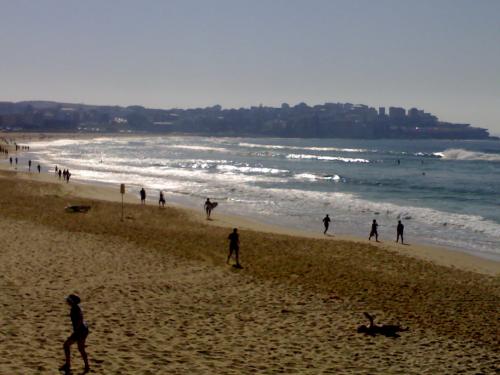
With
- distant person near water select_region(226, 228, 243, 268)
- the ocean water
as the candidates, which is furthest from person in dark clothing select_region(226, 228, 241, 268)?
the ocean water

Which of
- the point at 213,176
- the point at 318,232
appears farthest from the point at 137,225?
the point at 213,176

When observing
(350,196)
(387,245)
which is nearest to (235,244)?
(387,245)

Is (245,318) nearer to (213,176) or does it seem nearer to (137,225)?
(137,225)

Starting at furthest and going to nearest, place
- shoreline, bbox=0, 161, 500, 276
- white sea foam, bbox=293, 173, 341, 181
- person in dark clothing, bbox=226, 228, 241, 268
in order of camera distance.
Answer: white sea foam, bbox=293, 173, 341, 181 < shoreline, bbox=0, 161, 500, 276 < person in dark clothing, bbox=226, 228, 241, 268

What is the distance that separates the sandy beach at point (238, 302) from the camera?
9.41m

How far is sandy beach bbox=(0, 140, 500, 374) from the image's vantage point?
371 inches

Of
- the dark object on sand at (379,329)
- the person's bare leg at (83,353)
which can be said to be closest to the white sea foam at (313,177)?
the dark object on sand at (379,329)

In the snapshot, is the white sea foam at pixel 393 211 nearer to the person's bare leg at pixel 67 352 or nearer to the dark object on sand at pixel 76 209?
the dark object on sand at pixel 76 209

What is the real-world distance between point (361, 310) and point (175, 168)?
2172 inches

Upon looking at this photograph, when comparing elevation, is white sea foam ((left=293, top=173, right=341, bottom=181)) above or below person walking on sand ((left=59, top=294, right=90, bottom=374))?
below

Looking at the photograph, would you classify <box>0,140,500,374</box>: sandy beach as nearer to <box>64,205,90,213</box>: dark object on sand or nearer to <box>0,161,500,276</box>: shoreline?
→ <box>0,161,500,276</box>: shoreline

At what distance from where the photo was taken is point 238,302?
42.2 ft

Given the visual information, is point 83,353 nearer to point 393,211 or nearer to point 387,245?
point 387,245

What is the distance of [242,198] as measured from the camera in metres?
39.0
